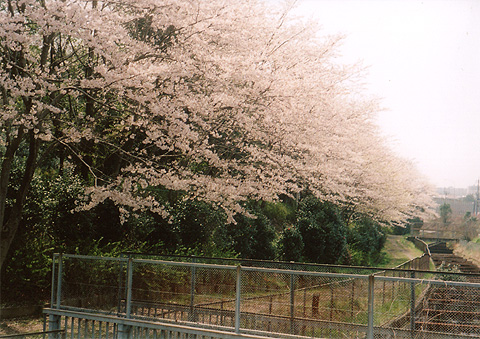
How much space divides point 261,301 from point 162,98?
788cm

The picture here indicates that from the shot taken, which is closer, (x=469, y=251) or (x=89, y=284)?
→ (x=89, y=284)

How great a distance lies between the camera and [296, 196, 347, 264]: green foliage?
25.8 metres

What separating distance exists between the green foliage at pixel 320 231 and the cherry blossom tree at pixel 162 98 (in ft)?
7.60

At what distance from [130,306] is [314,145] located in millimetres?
13903

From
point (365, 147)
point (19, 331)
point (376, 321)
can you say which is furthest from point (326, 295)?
point (365, 147)

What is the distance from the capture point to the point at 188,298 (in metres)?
9.91

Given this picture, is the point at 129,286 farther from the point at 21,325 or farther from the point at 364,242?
the point at 364,242

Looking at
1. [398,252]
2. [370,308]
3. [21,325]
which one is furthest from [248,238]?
[398,252]

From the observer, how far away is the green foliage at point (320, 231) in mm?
25750

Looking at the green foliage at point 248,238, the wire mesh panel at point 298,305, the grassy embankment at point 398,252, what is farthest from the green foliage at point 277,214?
the wire mesh panel at point 298,305

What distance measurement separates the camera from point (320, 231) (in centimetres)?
2578

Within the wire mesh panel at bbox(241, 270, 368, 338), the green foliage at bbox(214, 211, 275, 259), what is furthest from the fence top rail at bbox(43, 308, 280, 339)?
the green foliage at bbox(214, 211, 275, 259)

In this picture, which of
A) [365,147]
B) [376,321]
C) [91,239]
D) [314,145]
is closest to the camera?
[376,321]

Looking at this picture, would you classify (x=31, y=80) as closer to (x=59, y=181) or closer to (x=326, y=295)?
(x=59, y=181)
